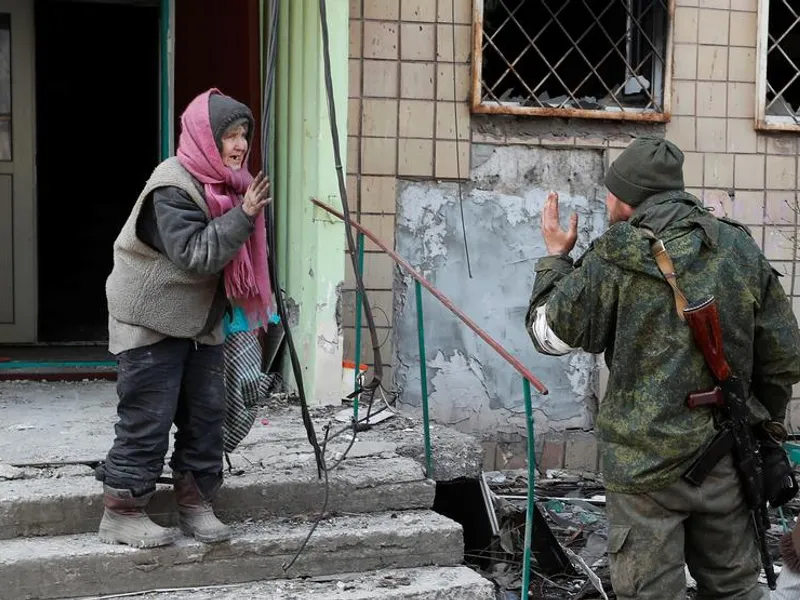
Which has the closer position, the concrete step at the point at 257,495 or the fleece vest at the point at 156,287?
the fleece vest at the point at 156,287

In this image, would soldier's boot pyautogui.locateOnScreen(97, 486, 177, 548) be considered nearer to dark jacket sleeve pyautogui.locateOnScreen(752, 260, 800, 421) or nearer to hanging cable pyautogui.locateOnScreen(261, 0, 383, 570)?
hanging cable pyautogui.locateOnScreen(261, 0, 383, 570)

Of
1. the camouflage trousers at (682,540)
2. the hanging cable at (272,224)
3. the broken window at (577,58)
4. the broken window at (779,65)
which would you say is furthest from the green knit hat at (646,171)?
the broken window at (779,65)

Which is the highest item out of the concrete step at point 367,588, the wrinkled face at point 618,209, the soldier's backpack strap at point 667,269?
the wrinkled face at point 618,209

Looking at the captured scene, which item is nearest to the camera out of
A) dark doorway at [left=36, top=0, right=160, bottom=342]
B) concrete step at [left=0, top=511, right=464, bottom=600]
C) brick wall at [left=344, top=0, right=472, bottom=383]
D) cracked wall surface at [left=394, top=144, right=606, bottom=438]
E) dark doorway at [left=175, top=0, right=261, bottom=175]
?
concrete step at [left=0, top=511, right=464, bottom=600]

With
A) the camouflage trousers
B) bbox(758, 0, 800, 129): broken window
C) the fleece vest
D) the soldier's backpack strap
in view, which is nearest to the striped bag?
the fleece vest

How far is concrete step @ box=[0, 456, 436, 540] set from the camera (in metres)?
3.58

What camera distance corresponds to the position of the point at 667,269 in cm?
302

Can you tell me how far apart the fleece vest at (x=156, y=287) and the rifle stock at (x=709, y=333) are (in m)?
1.50

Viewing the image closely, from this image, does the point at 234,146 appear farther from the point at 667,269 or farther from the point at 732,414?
the point at 732,414

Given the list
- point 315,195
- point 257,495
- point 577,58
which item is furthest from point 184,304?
point 577,58

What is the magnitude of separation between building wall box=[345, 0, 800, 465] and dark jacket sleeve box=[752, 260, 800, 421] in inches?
124

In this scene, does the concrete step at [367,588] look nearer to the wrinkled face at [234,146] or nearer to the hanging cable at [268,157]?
the hanging cable at [268,157]

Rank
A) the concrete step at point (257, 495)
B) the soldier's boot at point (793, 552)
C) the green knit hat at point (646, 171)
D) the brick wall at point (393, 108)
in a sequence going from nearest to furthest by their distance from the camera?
the soldier's boot at point (793, 552) < the green knit hat at point (646, 171) < the concrete step at point (257, 495) < the brick wall at point (393, 108)

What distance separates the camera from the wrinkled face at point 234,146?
3.33 metres
